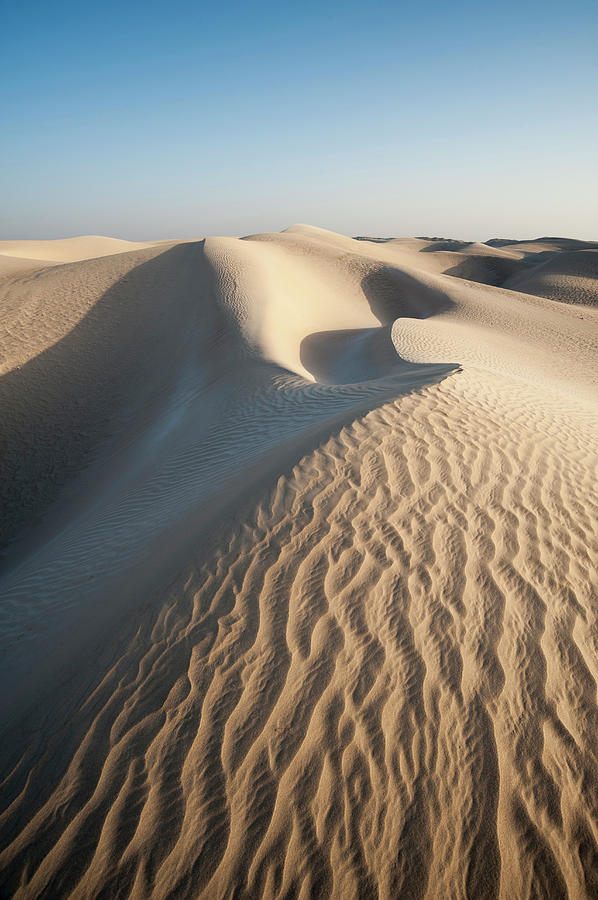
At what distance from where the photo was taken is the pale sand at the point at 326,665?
195 cm

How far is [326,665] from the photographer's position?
256cm

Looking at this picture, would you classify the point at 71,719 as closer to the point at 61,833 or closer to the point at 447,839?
the point at 61,833

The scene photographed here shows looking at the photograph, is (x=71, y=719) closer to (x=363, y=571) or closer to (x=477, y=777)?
(x=363, y=571)

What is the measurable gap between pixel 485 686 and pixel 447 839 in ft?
2.31

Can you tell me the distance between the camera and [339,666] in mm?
2551

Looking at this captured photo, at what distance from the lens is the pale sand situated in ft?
6.40

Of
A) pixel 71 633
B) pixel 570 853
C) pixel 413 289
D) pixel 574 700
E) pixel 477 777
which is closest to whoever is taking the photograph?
pixel 570 853

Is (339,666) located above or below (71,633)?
above

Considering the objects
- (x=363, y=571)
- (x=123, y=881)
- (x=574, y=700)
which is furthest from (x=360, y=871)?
(x=363, y=571)

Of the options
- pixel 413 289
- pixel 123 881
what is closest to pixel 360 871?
pixel 123 881

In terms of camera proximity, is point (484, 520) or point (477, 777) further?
point (484, 520)

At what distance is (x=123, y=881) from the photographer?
1930 millimetres

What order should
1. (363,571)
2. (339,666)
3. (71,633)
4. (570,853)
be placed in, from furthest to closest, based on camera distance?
(71,633) < (363,571) < (339,666) < (570,853)

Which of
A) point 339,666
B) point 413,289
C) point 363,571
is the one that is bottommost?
point 339,666
